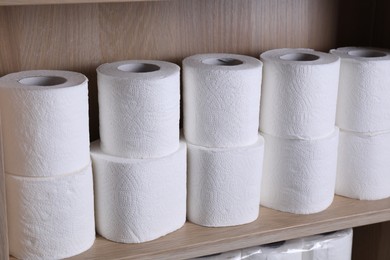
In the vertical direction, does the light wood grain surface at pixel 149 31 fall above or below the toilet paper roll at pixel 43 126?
above

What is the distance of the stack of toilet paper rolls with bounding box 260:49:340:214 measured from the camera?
947 mm

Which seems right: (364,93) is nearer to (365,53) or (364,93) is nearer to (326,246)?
(365,53)

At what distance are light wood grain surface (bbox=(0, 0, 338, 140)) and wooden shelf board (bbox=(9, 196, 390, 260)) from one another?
0.64ft

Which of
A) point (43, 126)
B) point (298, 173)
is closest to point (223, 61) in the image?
point (298, 173)

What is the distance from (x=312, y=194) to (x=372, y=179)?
114 mm

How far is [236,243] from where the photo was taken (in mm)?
946

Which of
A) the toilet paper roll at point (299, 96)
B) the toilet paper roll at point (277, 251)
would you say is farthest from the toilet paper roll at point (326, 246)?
the toilet paper roll at point (299, 96)

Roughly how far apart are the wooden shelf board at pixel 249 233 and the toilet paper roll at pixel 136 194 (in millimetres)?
18

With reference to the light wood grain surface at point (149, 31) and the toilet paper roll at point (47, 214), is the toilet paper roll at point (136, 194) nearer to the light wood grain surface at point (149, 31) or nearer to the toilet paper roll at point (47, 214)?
the toilet paper roll at point (47, 214)

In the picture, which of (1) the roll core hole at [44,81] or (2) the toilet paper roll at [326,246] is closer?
(1) the roll core hole at [44,81]

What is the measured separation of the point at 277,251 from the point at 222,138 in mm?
204

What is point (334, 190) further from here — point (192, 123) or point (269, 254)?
point (192, 123)

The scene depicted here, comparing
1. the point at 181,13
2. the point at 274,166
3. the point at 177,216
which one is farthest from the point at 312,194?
the point at 181,13

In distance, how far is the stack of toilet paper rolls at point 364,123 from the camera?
1.00 m
